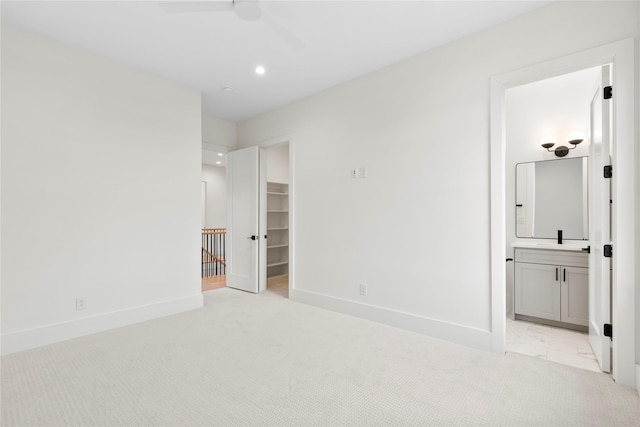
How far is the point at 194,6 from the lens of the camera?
2.31 meters

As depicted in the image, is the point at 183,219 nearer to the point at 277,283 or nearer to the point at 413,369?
the point at 277,283

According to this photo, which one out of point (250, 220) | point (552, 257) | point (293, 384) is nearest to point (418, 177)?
point (552, 257)

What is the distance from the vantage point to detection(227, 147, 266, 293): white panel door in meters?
4.62

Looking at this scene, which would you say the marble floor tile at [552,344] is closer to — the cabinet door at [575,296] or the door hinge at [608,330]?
the cabinet door at [575,296]

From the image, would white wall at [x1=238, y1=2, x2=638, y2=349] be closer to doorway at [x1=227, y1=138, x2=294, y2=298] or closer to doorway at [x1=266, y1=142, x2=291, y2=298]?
doorway at [x1=227, y1=138, x2=294, y2=298]

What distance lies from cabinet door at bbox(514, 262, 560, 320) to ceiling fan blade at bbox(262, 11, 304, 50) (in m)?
3.32

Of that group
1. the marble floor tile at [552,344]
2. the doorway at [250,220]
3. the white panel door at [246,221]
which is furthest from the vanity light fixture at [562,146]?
the white panel door at [246,221]

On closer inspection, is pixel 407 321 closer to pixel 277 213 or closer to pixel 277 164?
pixel 277 213

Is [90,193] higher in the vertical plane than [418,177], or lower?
lower

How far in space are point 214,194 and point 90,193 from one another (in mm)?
6139

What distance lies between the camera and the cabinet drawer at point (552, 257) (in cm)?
306

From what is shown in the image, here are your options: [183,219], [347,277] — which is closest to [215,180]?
[183,219]

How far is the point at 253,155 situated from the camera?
4.67 m

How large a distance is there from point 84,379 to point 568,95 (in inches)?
209
